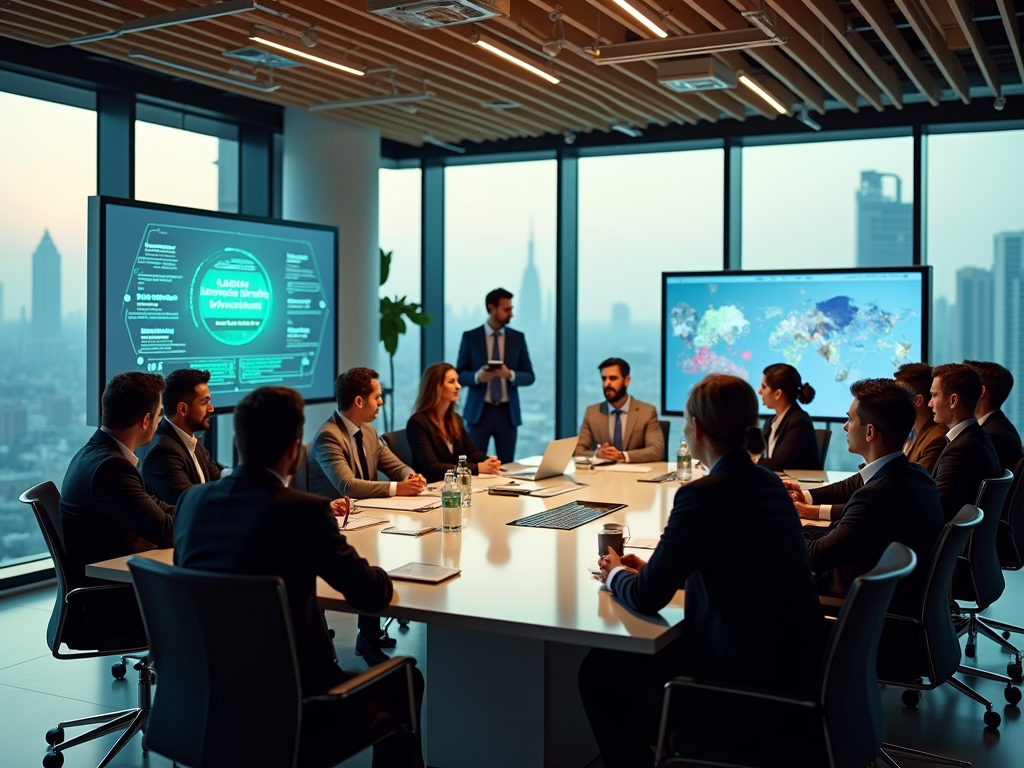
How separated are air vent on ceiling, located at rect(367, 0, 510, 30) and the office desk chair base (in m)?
3.08

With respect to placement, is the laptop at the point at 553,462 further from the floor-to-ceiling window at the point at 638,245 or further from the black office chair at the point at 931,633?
the floor-to-ceiling window at the point at 638,245

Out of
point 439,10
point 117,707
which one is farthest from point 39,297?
point 439,10

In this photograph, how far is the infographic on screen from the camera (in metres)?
6.21

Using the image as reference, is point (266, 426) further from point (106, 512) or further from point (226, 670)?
point (106, 512)

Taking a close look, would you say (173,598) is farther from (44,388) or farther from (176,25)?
(44,388)

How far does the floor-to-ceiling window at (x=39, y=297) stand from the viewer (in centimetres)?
635

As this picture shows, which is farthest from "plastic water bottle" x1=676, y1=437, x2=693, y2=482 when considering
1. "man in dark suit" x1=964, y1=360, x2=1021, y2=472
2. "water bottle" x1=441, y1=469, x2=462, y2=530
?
"water bottle" x1=441, y1=469, x2=462, y2=530

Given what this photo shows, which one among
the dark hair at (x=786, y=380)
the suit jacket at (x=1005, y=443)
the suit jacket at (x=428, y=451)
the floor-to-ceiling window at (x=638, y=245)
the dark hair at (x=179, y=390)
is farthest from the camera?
the floor-to-ceiling window at (x=638, y=245)

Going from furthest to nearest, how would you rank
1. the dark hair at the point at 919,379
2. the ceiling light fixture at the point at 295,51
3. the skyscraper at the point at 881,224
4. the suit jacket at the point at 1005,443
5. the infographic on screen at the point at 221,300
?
the skyscraper at the point at 881,224
the infographic on screen at the point at 221,300
the ceiling light fixture at the point at 295,51
the dark hair at the point at 919,379
the suit jacket at the point at 1005,443

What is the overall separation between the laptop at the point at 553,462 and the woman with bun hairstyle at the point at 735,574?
8.09 ft

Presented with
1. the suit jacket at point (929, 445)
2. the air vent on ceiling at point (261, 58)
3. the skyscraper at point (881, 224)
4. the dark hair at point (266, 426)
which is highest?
the air vent on ceiling at point (261, 58)

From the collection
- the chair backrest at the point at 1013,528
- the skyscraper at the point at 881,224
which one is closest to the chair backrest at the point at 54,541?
the chair backrest at the point at 1013,528

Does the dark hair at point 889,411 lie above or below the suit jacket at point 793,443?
above

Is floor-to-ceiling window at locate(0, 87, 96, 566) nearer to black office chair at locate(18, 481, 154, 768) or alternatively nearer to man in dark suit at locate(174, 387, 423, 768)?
black office chair at locate(18, 481, 154, 768)
